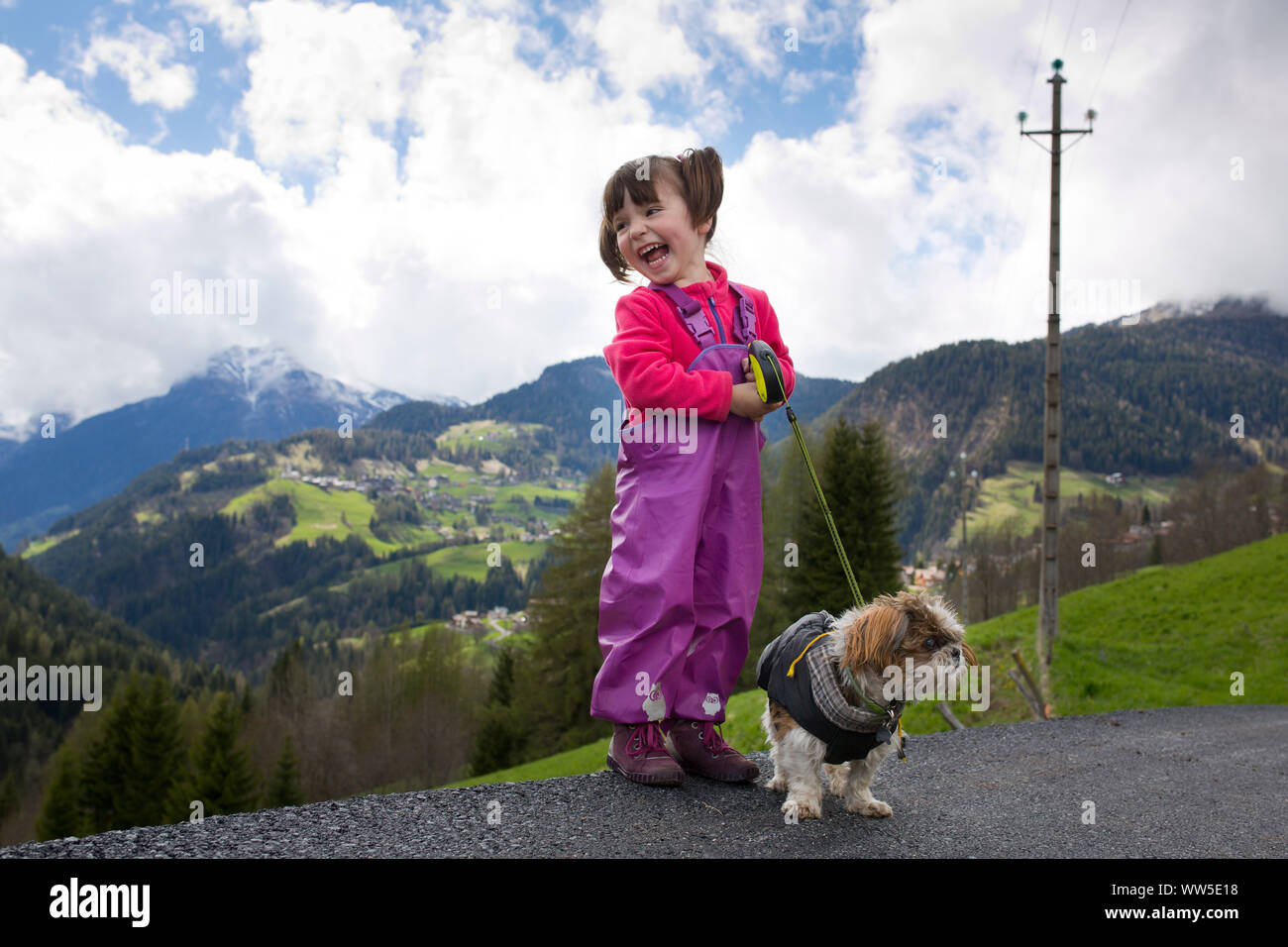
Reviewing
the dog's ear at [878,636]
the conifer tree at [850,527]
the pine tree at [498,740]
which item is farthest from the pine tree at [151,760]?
the dog's ear at [878,636]

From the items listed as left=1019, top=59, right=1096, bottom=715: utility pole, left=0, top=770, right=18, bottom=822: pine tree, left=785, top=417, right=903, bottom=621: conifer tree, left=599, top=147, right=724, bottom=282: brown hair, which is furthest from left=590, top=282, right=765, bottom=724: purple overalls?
left=0, top=770, right=18, bottom=822: pine tree

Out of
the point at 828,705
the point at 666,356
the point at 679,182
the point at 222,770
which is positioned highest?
the point at 679,182

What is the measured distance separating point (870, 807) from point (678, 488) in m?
1.85

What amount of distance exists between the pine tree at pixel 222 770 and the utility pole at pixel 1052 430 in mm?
38775

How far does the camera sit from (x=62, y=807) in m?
43.7

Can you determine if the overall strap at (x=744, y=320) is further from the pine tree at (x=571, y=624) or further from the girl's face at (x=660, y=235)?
the pine tree at (x=571, y=624)

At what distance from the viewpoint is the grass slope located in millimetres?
11820

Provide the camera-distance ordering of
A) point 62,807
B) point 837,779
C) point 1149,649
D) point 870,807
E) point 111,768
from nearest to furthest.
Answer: point 870,807 → point 837,779 → point 1149,649 → point 62,807 → point 111,768

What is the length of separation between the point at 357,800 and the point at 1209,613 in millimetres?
18394

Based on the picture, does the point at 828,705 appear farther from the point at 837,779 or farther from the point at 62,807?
the point at 62,807

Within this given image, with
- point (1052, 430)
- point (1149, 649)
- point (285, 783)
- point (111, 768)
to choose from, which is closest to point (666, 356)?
point (1052, 430)

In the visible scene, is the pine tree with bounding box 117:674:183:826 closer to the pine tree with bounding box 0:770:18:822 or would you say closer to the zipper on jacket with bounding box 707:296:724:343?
the pine tree with bounding box 0:770:18:822
